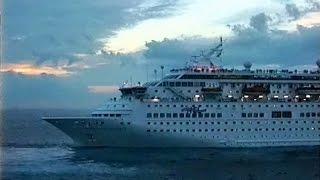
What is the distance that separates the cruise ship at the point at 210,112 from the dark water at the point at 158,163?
1255 mm

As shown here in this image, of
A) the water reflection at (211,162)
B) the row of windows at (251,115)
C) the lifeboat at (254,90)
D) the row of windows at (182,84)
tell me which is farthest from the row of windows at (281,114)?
the row of windows at (182,84)

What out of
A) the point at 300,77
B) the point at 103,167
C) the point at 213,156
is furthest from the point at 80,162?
the point at 300,77

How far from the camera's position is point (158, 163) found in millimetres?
52250

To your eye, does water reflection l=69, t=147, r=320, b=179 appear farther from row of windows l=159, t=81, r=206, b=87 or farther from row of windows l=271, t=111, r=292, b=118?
row of windows l=159, t=81, r=206, b=87

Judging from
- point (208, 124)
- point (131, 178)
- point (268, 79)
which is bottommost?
point (131, 178)

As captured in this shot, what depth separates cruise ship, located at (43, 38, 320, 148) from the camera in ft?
196

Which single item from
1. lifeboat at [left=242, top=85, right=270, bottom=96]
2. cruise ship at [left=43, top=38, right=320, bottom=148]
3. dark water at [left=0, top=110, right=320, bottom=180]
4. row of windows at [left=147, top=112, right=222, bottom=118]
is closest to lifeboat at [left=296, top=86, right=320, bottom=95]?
cruise ship at [left=43, top=38, right=320, bottom=148]

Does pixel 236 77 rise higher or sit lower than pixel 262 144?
higher

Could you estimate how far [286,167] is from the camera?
170ft

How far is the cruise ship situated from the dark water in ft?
4.12

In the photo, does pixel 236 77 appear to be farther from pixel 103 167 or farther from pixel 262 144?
pixel 103 167

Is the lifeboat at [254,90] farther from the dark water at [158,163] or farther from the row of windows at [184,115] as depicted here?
the dark water at [158,163]

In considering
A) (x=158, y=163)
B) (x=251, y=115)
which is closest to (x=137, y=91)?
(x=158, y=163)

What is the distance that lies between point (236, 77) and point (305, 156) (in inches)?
444
